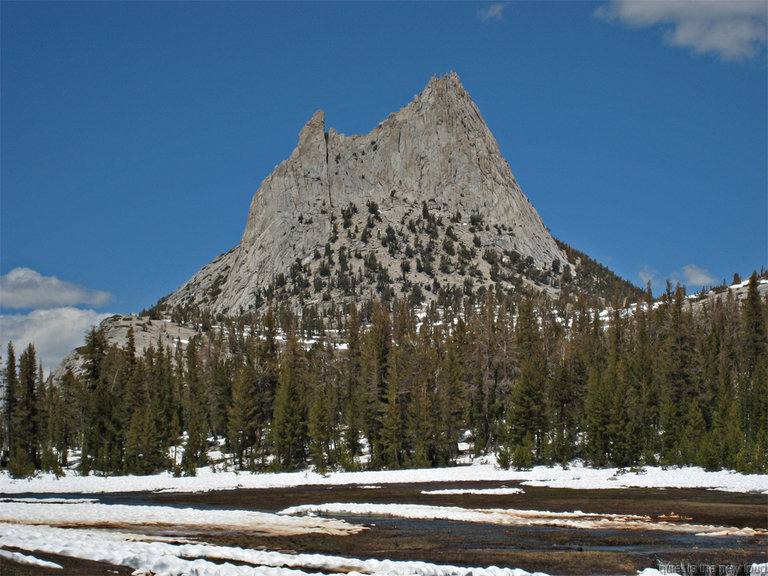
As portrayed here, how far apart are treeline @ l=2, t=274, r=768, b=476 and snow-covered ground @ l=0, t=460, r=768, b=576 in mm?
4511

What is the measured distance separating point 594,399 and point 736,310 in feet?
209

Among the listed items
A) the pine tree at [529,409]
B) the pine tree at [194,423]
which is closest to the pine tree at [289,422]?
the pine tree at [194,423]

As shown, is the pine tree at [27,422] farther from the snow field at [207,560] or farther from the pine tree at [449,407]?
the snow field at [207,560]

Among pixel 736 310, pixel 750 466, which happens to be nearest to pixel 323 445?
pixel 750 466

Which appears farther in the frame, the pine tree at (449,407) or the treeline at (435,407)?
the pine tree at (449,407)

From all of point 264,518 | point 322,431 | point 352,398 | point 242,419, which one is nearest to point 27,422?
point 242,419

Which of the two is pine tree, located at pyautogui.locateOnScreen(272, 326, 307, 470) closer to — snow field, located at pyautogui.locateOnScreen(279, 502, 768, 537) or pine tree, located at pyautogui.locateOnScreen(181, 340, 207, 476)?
pine tree, located at pyautogui.locateOnScreen(181, 340, 207, 476)

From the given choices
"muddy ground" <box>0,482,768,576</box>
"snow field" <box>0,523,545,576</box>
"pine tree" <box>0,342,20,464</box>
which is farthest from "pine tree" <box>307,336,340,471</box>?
"snow field" <box>0,523,545,576</box>

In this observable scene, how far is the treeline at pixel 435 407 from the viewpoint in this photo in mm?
62062

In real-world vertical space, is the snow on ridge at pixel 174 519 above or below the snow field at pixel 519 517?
above

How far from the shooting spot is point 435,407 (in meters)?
68.4

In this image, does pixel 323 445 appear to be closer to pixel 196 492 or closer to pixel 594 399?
pixel 196 492

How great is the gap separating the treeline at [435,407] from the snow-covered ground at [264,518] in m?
4.51

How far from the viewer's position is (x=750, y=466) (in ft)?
161
